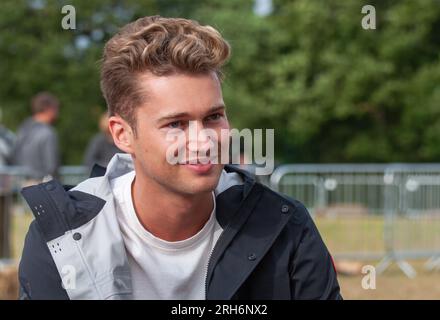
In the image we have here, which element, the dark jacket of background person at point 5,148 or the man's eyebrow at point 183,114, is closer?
the man's eyebrow at point 183,114

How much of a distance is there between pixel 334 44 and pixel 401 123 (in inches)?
146

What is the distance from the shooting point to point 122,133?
2.88 meters

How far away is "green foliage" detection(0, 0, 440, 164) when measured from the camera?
30.4m

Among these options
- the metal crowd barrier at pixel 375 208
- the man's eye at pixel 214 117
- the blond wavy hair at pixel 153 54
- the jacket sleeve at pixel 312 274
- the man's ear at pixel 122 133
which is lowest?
the metal crowd barrier at pixel 375 208

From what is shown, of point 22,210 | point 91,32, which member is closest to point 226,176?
point 22,210

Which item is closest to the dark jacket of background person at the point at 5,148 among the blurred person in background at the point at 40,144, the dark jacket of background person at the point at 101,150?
the blurred person in background at the point at 40,144

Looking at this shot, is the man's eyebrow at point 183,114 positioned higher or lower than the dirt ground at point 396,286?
higher

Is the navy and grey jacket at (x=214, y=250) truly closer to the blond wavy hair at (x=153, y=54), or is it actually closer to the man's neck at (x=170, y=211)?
the man's neck at (x=170, y=211)

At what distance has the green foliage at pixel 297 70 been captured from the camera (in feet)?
99.6

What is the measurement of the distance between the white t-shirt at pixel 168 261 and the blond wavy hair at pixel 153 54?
37 centimetres

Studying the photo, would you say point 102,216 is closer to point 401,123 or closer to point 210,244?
point 210,244

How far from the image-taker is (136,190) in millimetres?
2902

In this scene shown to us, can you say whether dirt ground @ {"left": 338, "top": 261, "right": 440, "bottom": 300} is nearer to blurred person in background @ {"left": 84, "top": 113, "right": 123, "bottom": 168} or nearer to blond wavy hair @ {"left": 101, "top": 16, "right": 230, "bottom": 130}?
blurred person in background @ {"left": 84, "top": 113, "right": 123, "bottom": 168}

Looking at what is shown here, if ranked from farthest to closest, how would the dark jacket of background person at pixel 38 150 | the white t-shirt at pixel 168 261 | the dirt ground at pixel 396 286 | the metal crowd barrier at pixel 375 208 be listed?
the metal crowd barrier at pixel 375 208 → the dark jacket of background person at pixel 38 150 → the dirt ground at pixel 396 286 → the white t-shirt at pixel 168 261
